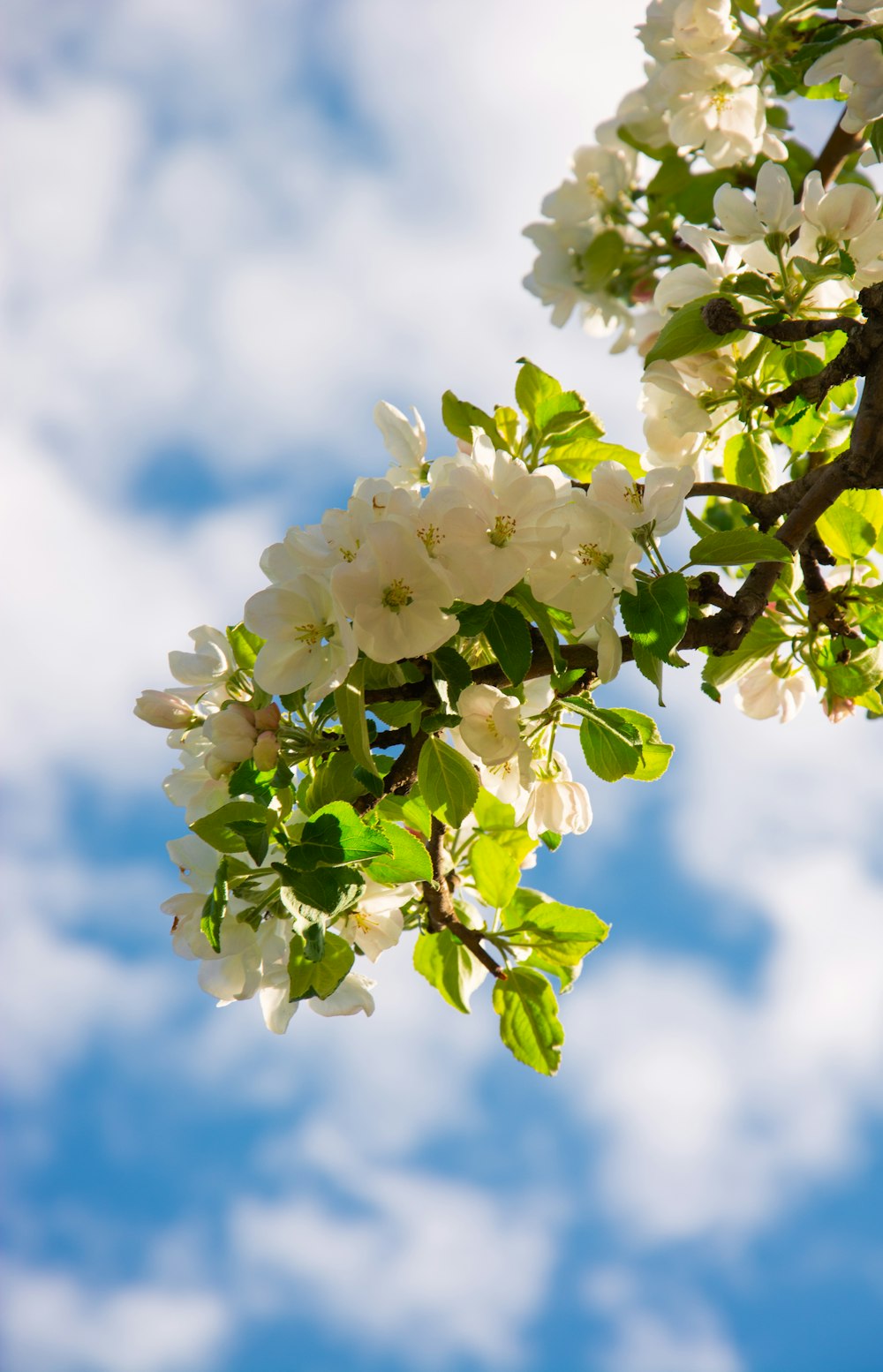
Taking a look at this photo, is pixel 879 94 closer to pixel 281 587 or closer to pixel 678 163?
pixel 678 163

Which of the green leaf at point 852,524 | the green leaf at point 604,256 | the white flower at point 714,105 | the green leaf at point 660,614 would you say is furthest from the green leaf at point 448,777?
the green leaf at point 604,256

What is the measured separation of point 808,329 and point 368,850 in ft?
3.18

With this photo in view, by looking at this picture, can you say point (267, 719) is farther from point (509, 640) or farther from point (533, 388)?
point (533, 388)

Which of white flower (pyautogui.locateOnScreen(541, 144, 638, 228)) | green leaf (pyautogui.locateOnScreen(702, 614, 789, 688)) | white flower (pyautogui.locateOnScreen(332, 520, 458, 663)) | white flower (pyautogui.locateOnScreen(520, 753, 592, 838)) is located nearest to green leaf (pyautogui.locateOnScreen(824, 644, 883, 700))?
green leaf (pyautogui.locateOnScreen(702, 614, 789, 688))

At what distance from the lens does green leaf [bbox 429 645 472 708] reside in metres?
1.40

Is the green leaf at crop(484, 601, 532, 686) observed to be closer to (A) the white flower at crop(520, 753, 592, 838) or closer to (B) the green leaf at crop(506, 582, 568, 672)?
(B) the green leaf at crop(506, 582, 568, 672)

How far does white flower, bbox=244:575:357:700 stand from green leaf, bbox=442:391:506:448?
0.47 metres

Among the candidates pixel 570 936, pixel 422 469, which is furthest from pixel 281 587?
pixel 570 936

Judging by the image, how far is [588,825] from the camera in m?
1.69

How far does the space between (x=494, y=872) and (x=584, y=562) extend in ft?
2.00

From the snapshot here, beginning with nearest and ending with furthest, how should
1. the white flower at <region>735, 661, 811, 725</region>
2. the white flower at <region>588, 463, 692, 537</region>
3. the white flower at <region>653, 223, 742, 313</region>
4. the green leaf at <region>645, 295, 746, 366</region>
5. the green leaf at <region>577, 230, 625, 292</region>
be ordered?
the white flower at <region>588, 463, 692, 537</region>, the green leaf at <region>645, 295, 746, 366</region>, the white flower at <region>653, 223, 742, 313</region>, the white flower at <region>735, 661, 811, 725</region>, the green leaf at <region>577, 230, 625, 292</region>

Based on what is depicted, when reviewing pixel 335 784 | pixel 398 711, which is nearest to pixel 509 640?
pixel 398 711

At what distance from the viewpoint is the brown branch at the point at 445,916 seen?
1.73 m

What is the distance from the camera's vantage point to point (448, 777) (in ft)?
4.90
